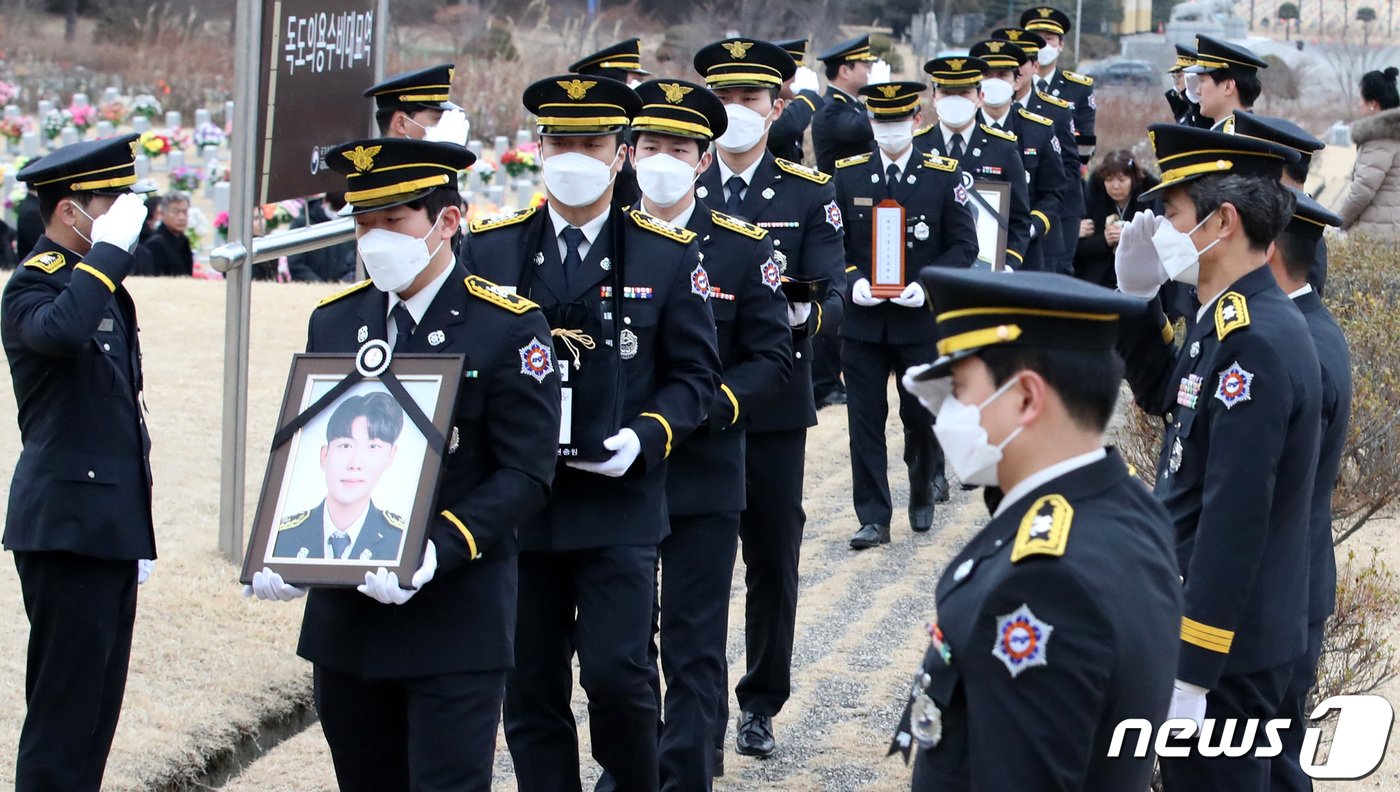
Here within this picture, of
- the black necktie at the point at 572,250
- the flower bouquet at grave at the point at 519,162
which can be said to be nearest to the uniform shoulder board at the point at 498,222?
the black necktie at the point at 572,250

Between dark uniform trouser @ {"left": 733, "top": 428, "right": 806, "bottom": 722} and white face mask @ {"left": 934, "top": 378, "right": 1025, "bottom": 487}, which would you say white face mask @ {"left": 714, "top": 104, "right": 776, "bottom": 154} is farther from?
white face mask @ {"left": 934, "top": 378, "right": 1025, "bottom": 487}

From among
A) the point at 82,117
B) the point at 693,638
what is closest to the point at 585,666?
the point at 693,638

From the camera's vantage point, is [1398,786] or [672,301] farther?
[1398,786]

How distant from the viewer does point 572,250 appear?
16.4ft

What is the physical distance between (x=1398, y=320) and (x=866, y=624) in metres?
2.85

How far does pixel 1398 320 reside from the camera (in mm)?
8234

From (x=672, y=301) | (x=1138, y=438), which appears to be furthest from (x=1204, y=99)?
(x=672, y=301)

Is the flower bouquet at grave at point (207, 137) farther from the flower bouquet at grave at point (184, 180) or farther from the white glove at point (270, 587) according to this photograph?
the white glove at point (270, 587)

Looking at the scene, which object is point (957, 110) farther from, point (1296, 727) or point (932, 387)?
point (932, 387)

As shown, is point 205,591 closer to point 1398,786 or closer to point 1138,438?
point 1138,438

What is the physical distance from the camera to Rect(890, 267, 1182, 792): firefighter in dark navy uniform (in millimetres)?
2518

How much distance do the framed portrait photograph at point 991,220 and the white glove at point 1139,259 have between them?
16.4 feet

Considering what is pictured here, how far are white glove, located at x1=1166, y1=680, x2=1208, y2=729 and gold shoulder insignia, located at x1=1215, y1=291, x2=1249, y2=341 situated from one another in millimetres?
776

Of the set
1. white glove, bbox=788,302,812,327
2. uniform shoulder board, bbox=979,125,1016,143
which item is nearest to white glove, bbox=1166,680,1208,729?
white glove, bbox=788,302,812,327
